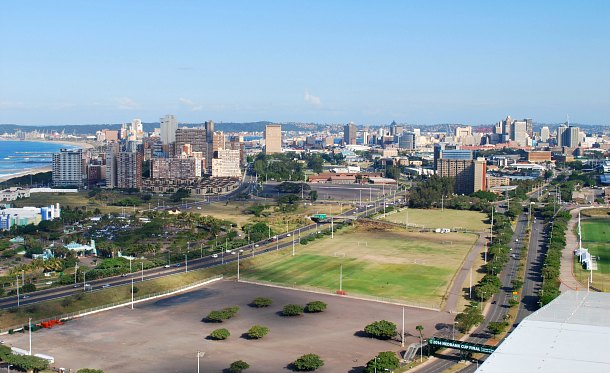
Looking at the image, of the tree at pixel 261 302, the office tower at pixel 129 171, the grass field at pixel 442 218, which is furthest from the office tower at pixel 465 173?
the tree at pixel 261 302

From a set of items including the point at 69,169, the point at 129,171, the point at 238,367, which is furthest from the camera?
the point at 69,169

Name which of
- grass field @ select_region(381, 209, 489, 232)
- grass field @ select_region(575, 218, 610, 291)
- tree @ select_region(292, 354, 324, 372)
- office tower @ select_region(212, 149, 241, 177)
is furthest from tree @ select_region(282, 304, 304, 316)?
office tower @ select_region(212, 149, 241, 177)

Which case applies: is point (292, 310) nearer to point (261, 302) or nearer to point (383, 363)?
point (261, 302)

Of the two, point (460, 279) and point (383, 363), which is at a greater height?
point (383, 363)

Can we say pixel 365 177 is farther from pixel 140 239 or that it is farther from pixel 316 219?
pixel 140 239

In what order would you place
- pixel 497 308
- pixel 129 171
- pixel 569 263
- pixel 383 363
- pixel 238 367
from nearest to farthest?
pixel 383 363 < pixel 238 367 < pixel 497 308 < pixel 569 263 < pixel 129 171

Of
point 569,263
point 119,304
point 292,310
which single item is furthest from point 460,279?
point 119,304

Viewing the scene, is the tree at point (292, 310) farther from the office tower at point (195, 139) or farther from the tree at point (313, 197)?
the office tower at point (195, 139)
